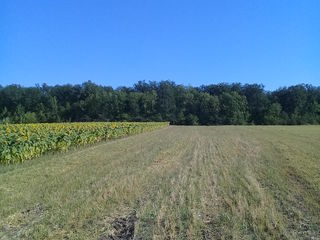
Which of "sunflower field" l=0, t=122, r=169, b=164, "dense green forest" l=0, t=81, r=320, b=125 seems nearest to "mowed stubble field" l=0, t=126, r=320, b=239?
"sunflower field" l=0, t=122, r=169, b=164

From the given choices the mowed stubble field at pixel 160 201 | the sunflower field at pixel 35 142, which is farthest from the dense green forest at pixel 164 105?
the mowed stubble field at pixel 160 201

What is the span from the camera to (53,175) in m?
10.7

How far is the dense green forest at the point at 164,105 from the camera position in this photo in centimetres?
9175

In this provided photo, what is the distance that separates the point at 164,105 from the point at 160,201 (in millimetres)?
94288

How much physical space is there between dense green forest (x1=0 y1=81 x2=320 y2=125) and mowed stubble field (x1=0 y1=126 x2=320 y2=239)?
79.9 meters

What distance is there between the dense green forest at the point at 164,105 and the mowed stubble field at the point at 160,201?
262 feet

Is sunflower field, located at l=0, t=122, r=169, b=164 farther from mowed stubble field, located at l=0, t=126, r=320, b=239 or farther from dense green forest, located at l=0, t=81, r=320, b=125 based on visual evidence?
dense green forest, located at l=0, t=81, r=320, b=125

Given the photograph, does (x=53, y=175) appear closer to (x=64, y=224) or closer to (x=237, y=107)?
(x=64, y=224)

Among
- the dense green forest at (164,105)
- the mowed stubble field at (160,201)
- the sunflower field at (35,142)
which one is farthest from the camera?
the dense green forest at (164,105)

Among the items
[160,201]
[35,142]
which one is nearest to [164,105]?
[35,142]

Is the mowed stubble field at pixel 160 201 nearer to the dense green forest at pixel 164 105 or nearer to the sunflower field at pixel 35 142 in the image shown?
the sunflower field at pixel 35 142

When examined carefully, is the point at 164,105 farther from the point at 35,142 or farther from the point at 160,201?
the point at 160,201

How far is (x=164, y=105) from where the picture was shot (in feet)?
334

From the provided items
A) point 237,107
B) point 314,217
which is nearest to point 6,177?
point 314,217
